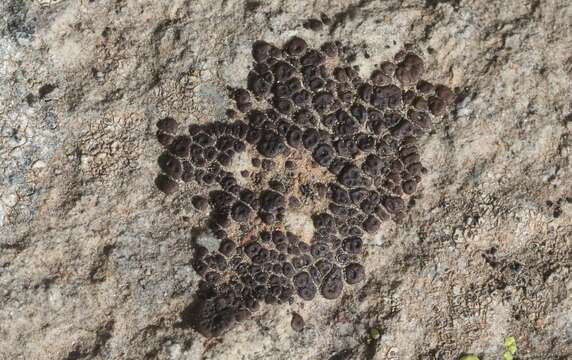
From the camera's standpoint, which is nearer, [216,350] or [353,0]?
[216,350]

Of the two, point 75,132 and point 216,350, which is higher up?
point 75,132

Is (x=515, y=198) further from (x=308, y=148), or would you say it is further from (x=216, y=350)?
(x=216, y=350)

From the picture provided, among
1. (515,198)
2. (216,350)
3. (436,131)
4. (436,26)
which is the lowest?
(216,350)

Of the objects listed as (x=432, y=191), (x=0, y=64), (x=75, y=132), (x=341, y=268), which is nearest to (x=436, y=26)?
(x=432, y=191)
